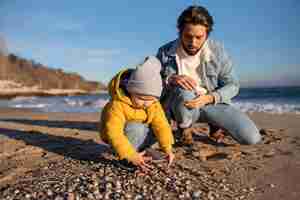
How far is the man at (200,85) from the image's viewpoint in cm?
337

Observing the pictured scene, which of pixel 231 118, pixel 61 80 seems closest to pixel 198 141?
pixel 231 118

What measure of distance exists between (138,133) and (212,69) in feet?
4.07

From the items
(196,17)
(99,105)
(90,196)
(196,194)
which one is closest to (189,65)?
(196,17)

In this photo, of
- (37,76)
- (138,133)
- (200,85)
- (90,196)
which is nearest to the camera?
(90,196)

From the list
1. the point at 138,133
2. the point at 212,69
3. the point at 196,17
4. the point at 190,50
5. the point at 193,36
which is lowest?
the point at 138,133

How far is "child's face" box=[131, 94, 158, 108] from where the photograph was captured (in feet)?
8.35

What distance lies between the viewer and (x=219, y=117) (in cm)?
344

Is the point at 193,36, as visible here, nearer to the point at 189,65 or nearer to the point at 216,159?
the point at 189,65

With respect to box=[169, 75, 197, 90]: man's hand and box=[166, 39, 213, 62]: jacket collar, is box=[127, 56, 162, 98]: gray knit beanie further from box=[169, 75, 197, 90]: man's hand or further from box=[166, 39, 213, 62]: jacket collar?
box=[166, 39, 213, 62]: jacket collar

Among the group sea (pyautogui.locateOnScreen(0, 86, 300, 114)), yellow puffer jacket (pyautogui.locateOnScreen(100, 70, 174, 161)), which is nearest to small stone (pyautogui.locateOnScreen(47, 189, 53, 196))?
yellow puffer jacket (pyautogui.locateOnScreen(100, 70, 174, 161))

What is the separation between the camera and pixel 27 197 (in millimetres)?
2023

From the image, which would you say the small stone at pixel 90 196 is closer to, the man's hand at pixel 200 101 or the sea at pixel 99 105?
the man's hand at pixel 200 101

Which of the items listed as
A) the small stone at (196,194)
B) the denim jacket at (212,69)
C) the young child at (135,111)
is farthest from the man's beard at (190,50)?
the small stone at (196,194)

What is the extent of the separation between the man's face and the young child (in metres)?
0.69
